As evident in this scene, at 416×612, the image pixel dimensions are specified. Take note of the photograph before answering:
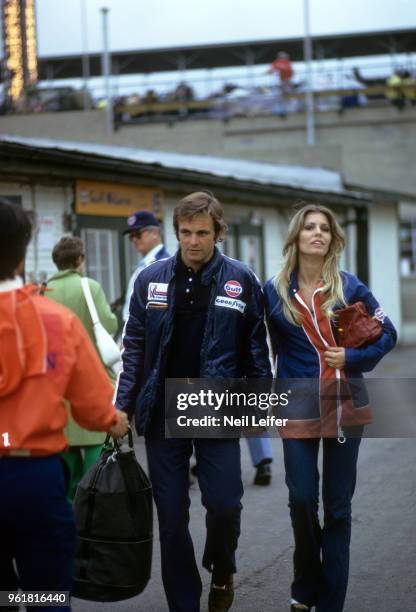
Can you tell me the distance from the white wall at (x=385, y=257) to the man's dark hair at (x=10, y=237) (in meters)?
21.1

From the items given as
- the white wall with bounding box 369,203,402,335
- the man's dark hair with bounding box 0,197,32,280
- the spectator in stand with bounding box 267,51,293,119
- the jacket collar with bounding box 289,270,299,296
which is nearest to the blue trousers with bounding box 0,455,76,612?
the man's dark hair with bounding box 0,197,32,280

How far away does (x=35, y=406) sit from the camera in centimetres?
335

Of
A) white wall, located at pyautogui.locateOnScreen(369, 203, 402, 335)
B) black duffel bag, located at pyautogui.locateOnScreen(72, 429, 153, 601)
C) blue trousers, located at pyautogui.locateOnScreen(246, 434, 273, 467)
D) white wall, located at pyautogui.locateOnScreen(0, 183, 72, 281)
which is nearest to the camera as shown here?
black duffel bag, located at pyautogui.locateOnScreen(72, 429, 153, 601)

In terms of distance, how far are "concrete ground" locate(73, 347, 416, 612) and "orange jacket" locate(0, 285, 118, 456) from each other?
2.19m

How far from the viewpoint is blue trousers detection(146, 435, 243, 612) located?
4812mm

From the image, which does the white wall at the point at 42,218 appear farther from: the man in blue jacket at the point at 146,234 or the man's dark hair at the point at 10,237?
the man's dark hair at the point at 10,237

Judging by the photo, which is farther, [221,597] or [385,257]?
[385,257]

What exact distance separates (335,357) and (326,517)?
2.44 feet

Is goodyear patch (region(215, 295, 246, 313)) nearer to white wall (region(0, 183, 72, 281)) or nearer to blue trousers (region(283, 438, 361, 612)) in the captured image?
blue trousers (region(283, 438, 361, 612))

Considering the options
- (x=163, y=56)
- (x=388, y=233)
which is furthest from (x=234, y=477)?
(x=163, y=56)

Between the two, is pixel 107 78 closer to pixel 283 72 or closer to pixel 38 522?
pixel 283 72

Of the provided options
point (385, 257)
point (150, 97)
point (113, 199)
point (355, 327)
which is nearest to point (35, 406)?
point (355, 327)

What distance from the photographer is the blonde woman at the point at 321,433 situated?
15.8 ft

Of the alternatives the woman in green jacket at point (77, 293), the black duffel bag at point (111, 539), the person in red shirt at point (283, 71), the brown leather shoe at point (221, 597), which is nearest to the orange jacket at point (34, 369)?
the black duffel bag at point (111, 539)
